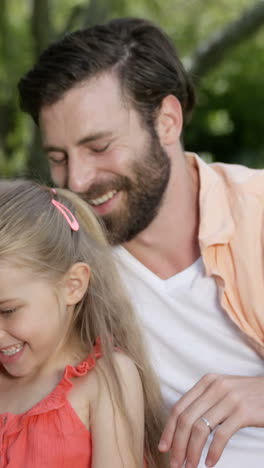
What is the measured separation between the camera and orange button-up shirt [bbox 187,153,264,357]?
267 cm

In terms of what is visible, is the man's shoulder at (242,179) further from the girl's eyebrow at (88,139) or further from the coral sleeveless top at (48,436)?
the coral sleeveless top at (48,436)

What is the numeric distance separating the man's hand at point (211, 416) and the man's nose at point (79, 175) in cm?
92

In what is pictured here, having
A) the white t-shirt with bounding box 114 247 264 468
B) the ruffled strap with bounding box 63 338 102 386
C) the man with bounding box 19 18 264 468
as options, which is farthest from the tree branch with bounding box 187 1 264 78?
the ruffled strap with bounding box 63 338 102 386

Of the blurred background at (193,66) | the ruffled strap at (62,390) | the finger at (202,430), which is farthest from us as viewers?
the blurred background at (193,66)

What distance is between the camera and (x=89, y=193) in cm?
286

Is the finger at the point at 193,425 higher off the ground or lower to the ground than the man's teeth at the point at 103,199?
lower

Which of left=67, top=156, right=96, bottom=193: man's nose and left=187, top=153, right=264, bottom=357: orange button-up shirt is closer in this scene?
left=187, top=153, right=264, bottom=357: orange button-up shirt

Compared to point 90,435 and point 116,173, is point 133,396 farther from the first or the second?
point 116,173

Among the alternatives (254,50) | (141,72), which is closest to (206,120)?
(254,50)

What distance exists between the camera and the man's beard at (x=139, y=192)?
2896mm

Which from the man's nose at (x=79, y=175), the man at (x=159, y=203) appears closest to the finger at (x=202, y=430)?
the man at (x=159, y=203)

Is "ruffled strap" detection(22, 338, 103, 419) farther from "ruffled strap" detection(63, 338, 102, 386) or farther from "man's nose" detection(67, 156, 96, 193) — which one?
"man's nose" detection(67, 156, 96, 193)

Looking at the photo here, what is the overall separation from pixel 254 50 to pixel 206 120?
118cm

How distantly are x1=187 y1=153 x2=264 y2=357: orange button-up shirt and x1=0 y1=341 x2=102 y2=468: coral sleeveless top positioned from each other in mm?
737
